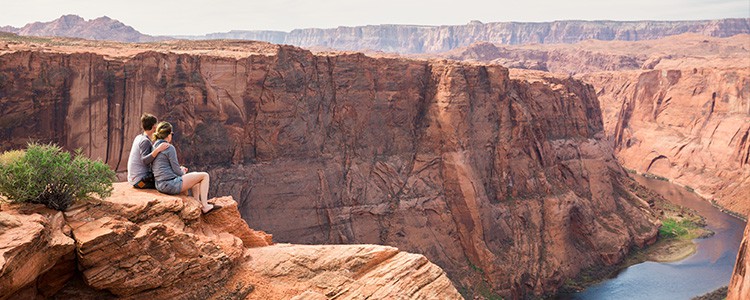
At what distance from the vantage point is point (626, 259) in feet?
186

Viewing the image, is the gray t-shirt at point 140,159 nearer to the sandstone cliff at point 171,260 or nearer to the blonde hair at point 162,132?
the blonde hair at point 162,132

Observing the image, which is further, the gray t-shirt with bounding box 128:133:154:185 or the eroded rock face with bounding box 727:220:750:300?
the eroded rock face with bounding box 727:220:750:300

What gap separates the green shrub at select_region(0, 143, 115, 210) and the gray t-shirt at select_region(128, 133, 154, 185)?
1298 millimetres

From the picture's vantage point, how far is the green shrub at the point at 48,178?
10938 mm

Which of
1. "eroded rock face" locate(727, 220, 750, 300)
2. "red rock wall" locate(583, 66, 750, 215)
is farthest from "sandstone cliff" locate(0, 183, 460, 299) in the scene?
"red rock wall" locate(583, 66, 750, 215)

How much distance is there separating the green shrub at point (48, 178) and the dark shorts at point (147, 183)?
1350 millimetres

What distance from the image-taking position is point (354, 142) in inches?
1875

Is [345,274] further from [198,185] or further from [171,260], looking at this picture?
[198,185]

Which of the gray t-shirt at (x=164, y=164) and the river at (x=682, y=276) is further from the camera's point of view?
the river at (x=682, y=276)

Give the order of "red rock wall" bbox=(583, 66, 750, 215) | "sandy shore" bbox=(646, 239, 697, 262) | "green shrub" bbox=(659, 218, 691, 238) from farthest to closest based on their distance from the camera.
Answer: "red rock wall" bbox=(583, 66, 750, 215) < "green shrub" bbox=(659, 218, 691, 238) < "sandy shore" bbox=(646, 239, 697, 262)

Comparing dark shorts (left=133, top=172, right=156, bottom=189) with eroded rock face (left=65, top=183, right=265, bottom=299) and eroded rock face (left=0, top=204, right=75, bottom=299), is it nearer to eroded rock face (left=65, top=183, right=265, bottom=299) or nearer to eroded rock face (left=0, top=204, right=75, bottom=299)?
eroded rock face (left=65, top=183, right=265, bottom=299)

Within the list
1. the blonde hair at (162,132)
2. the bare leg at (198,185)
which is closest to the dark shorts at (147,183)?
the bare leg at (198,185)

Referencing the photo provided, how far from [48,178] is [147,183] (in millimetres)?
2494

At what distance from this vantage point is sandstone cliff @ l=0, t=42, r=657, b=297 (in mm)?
38156
